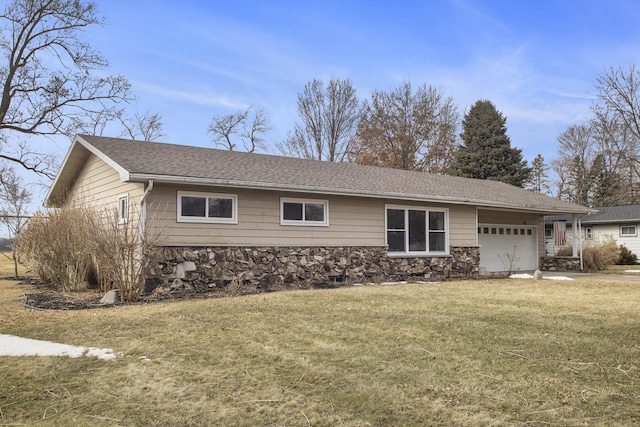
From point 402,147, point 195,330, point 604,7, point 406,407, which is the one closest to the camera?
point 406,407

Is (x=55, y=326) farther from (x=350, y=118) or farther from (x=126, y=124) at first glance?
(x=350, y=118)

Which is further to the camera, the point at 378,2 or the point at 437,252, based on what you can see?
the point at 437,252

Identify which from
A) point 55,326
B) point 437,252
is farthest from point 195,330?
point 437,252

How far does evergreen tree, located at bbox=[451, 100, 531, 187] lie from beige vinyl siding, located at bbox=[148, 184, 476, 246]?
825 inches

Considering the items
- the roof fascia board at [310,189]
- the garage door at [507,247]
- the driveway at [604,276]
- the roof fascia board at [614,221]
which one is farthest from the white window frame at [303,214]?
the roof fascia board at [614,221]

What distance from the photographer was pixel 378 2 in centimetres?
1298

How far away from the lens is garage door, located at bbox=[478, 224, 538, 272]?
58.2ft

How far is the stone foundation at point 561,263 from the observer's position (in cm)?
1823

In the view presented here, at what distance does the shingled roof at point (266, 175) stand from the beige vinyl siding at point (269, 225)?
43 cm

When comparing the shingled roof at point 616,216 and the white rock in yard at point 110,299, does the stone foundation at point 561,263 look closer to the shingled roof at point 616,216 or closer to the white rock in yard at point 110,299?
the shingled roof at point 616,216

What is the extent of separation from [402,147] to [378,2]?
66.1 ft

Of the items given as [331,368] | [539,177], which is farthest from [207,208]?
[539,177]

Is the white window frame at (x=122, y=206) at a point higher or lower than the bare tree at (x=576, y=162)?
lower

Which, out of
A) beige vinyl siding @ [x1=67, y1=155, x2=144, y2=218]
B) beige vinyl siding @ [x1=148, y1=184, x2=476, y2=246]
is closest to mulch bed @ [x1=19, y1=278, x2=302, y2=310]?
beige vinyl siding @ [x1=148, y1=184, x2=476, y2=246]
